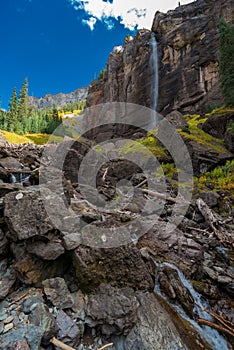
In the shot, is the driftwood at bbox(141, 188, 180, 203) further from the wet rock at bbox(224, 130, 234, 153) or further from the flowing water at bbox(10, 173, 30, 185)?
the wet rock at bbox(224, 130, 234, 153)

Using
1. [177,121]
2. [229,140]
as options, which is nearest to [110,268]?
[229,140]

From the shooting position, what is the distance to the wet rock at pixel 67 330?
10.7 ft

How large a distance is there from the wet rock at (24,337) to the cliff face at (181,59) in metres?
37.1

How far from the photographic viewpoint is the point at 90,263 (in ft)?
14.1

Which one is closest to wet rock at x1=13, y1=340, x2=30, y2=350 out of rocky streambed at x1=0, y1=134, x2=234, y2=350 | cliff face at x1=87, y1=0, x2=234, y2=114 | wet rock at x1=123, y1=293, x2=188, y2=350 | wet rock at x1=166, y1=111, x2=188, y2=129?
rocky streambed at x1=0, y1=134, x2=234, y2=350

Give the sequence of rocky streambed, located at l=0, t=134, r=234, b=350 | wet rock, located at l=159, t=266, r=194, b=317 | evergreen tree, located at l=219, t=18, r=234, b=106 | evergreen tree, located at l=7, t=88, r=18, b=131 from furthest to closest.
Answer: evergreen tree, located at l=7, t=88, r=18, b=131 < evergreen tree, located at l=219, t=18, r=234, b=106 < wet rock, located at l=159, t=266, r=194, b=317 < rocky streambed, located at l=0, t=134, r=234, b=350

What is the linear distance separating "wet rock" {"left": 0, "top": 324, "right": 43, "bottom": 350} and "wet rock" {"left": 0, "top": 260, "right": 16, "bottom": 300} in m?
0.88

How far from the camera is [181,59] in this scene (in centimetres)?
3712

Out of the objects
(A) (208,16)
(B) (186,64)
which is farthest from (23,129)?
(A) (208,16)

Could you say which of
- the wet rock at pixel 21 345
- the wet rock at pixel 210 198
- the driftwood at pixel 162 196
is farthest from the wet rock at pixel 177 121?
the wet rock at pixel 21 345

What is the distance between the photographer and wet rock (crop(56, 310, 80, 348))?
326 cm

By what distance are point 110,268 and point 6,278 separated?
7.53ft

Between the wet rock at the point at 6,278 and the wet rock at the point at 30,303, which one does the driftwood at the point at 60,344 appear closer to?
the wet rock at the point at 30,303

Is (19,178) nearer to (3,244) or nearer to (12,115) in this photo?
(3,244)
